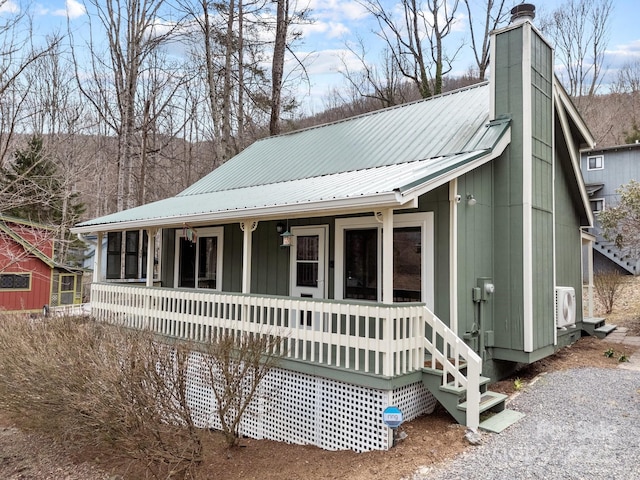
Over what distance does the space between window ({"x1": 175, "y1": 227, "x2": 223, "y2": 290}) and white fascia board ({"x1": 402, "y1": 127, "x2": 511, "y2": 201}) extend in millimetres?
5578

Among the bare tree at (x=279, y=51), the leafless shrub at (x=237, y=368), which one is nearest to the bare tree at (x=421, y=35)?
the bare tree at (x=279, y=51)

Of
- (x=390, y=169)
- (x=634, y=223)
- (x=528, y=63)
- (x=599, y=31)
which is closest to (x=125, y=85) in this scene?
(x=390, y=169)

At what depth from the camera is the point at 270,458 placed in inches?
222

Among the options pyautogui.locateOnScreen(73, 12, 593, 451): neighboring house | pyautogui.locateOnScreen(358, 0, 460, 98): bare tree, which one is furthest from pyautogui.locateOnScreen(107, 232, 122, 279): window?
pyautogui.locateOnScreen(358, 0, 460, 98): bare tree

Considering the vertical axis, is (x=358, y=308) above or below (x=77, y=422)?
above

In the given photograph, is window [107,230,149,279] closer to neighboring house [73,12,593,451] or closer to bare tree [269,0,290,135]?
neighboring house [73,12,593,451]

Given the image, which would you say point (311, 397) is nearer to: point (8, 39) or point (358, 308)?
point (358, 308)

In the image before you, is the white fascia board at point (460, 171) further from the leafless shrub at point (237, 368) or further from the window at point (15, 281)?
the window at point (15, 281)

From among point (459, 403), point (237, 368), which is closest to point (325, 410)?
point (237, 368)

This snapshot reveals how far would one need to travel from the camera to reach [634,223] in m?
12.4

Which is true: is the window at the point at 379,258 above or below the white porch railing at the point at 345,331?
above

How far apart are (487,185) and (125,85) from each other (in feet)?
51.5

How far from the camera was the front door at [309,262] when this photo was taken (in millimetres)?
8117

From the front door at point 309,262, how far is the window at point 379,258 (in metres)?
0.41
